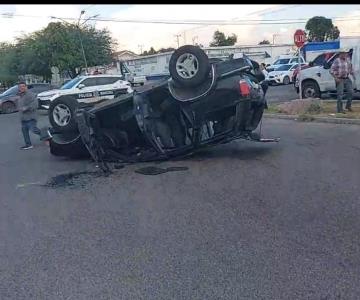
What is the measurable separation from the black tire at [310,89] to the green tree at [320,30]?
214ft

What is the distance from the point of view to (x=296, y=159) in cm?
834

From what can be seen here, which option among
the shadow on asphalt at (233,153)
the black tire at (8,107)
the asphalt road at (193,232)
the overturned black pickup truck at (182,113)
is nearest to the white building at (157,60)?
the black tire at (8,107)

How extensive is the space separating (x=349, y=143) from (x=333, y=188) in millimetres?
3641

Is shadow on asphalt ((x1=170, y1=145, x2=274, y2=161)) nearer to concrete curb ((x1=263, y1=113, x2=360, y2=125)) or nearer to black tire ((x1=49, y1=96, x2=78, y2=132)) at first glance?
black tire ((x1=49, y1=96, x2=78, y2=132))

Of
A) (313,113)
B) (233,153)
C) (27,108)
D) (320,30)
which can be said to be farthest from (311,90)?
(320,30)

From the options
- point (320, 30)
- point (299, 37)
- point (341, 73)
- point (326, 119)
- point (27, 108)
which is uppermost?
point (320, 30)

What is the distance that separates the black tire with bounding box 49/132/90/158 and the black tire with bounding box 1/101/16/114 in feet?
60.9

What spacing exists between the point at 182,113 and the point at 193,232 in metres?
3.90

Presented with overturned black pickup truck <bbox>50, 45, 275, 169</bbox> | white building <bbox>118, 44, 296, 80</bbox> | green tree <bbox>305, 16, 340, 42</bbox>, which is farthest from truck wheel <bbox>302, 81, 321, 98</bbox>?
green tree <bbox>305, 16, 340, 42</bbox>

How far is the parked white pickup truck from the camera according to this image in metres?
16.7

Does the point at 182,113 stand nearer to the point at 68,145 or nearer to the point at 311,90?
the point at 68,145

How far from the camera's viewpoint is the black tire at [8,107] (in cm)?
2688

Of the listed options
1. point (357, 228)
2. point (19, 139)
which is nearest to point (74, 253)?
point (357, 228)

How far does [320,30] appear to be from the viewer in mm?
80438
